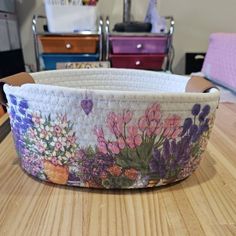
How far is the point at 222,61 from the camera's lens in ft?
4.30

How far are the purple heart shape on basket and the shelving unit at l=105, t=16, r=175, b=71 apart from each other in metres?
0.97

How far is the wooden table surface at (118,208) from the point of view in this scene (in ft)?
1.43

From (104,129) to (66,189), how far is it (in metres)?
0.15

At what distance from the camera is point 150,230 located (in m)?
0.43

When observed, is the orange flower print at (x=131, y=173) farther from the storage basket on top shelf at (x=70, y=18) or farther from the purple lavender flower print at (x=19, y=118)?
the storage basket on top shelf at (x=70, y=18)

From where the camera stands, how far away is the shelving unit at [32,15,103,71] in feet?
4.40

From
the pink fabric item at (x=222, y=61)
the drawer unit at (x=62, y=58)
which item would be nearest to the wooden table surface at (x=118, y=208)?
the pink fabric item at (x=222, y=61)

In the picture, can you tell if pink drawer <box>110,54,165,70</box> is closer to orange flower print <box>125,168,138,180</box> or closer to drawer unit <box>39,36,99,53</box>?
drawer unit <box>39,36,99,53</box>

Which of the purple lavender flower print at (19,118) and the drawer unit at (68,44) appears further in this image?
the drawer unit at (68,44)

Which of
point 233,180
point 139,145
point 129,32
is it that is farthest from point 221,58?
point 139,145

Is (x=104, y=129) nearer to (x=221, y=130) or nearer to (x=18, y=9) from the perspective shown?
(x=221, y=130)

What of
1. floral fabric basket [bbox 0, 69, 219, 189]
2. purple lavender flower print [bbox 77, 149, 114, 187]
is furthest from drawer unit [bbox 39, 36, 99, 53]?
purple lavender flower print [bbox 77, 149, 114, 187]

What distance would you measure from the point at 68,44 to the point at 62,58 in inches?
3.1

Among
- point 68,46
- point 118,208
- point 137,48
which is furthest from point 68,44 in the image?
point 118,208
